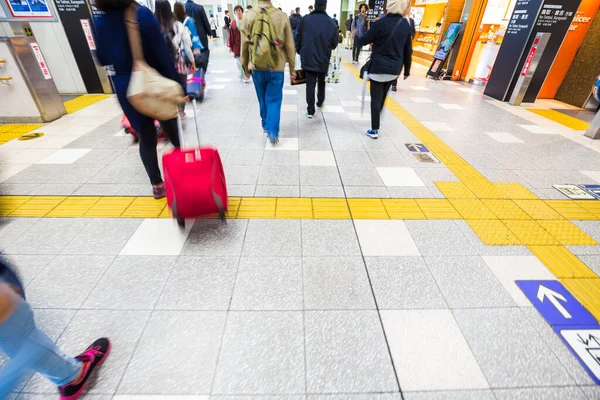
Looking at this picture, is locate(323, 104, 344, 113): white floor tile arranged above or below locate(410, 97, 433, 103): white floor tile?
below

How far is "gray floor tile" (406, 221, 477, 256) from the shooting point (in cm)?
215

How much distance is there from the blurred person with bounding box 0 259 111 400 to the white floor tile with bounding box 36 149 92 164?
2.90 meters

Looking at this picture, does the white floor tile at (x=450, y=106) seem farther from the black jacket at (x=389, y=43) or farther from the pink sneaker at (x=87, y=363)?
the pink sneaker at (x=87, y=363)

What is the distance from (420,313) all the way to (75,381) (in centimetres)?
175

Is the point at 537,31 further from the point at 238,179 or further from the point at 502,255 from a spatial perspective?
the point at 238,179

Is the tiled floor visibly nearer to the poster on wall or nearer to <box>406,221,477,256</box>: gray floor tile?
<box>406,221,477,256</box>: gray floor tile

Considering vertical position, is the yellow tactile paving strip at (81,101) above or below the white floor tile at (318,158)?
above

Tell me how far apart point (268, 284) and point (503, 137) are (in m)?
4.43

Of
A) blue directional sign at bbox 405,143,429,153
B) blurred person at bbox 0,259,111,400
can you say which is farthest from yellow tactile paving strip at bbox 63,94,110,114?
blue directional sign at bbox 405,143,429,153

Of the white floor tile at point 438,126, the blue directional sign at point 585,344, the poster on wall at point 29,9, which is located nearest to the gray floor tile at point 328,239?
the blue directional sign at point 585,344

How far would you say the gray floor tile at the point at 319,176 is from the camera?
301 cm

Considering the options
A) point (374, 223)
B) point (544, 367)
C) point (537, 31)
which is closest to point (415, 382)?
point (544, 367)

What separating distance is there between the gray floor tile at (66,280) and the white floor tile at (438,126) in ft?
15.2

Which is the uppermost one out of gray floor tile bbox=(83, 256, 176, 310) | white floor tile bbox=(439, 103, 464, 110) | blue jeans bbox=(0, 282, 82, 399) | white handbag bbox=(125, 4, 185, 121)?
white handbag bbox=(125, 4, 185, 121)
